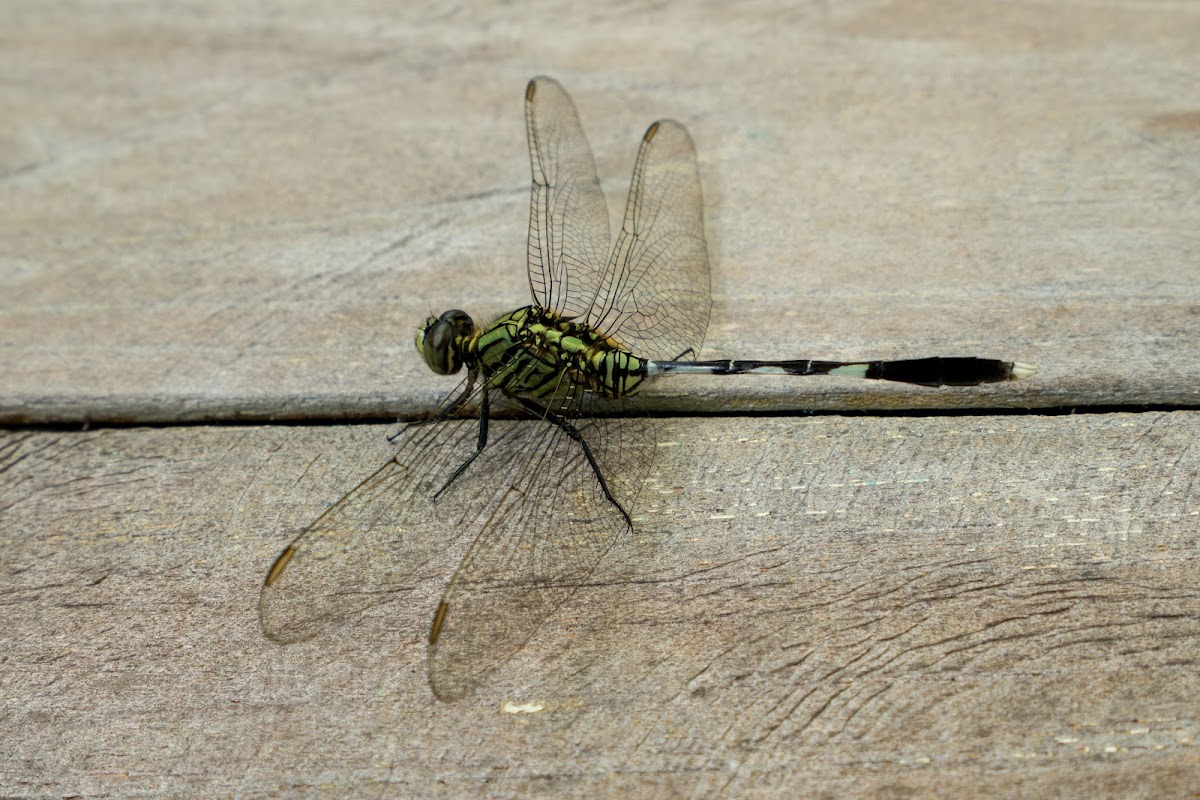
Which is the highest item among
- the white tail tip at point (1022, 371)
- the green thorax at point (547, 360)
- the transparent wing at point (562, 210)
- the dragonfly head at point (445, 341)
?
the transparent wing at point (562, 210)

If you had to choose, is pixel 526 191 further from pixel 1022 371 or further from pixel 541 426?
pixel 1022 371

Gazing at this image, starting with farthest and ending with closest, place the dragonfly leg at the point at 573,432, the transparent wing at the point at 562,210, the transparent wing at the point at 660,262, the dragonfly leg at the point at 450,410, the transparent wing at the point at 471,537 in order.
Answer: the transparent wing at the point at 562,210 < the transparent wing at the point at 660,262 < the dragonfly leg at the point at 450,410 < the dragonfly leg at the point at 573,432 < the transparent wing at the point at 471,537

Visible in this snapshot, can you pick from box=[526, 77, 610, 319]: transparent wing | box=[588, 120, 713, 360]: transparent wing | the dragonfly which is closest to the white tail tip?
the dragonfly

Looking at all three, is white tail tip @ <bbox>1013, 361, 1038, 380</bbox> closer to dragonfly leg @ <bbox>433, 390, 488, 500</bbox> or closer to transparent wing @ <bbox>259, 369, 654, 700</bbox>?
transparent wing @ <bbox>259, 369, 654, 700</bbox>

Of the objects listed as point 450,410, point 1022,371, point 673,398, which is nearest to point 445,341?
point 450,410

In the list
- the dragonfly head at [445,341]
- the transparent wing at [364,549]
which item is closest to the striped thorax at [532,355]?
the dragonfly head at [445,341]

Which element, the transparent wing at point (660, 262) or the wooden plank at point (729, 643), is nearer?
the wooden plank at point (729, 643)

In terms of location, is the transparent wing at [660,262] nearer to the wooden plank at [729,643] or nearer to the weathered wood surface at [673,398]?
the weathered wood surface at [673,398]
